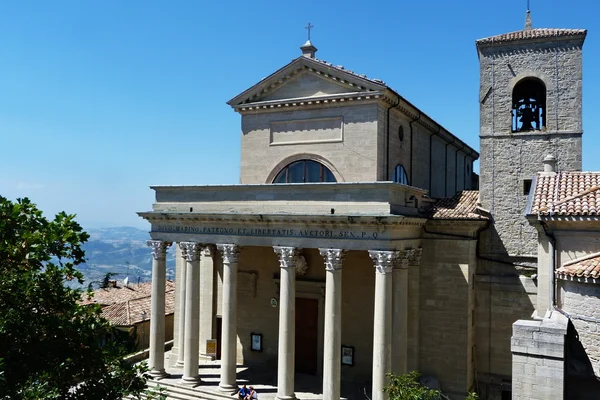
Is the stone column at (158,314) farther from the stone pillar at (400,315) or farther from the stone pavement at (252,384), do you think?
the stone pillar at (400,315)

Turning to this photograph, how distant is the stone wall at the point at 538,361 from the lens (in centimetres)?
1158

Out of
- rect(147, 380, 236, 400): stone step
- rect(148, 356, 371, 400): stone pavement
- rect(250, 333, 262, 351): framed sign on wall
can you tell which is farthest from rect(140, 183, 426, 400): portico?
rect(250, 333, 262, 351): framed sign on wall

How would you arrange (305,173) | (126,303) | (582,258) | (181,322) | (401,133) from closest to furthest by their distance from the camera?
(582,258) < (305,173) < (401,133) < (181,322) < (126,303)

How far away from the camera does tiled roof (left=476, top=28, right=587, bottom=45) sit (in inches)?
842

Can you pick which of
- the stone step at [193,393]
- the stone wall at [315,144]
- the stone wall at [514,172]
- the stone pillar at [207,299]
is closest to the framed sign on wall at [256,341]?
the stone pillar at [207,299]

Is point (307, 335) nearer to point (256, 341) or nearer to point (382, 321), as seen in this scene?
point (256, 341)

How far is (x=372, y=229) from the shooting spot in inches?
736

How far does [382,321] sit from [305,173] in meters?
8.73

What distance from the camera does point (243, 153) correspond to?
83.9ft

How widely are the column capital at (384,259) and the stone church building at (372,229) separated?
0.04m

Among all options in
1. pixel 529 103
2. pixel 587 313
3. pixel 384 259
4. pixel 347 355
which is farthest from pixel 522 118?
pixel 347 355

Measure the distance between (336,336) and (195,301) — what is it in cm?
695

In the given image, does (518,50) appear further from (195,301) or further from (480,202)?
(195,301)

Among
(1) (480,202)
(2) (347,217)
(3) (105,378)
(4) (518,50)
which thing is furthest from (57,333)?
(4) (518,50)
